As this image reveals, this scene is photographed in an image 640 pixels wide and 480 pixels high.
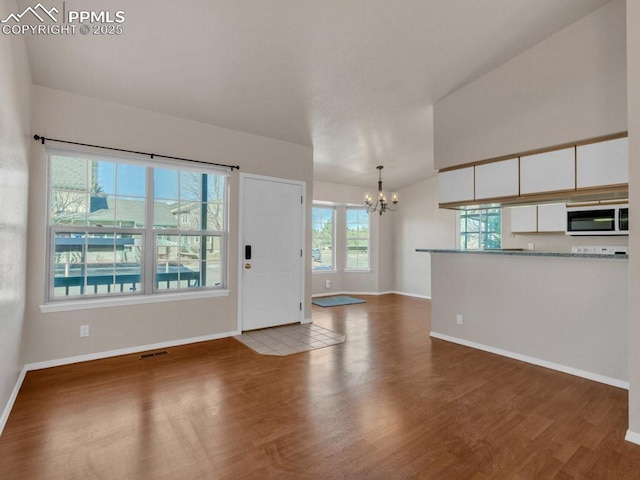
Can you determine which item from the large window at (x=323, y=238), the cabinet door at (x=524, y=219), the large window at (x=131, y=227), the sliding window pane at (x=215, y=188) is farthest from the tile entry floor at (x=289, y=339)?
the cabinet door at (x=524, y=219)

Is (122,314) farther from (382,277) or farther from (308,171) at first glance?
(382,277)

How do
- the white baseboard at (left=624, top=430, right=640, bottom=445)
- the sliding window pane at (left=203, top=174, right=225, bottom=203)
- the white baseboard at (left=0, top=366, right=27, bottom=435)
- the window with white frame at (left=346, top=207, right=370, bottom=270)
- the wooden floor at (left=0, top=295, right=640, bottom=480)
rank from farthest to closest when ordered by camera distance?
the window with white frame at (left=346, top=207, right=370, bottom=270) → the sliding window pane at (left=203, top=174, right=225, bottom=203) → the white baseboard at (left=0, top=366, right=27, bottom=435) → the white baseboard at (left=624, top=430, right=640, bottom=445) → the wooden floor at (left=0, top=295, right=640, bottom=480)

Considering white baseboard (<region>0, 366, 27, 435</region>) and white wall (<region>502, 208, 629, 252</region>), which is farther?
white wall (<region>502, 208, 629, 252</region>)

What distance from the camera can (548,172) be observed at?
3.37 meters

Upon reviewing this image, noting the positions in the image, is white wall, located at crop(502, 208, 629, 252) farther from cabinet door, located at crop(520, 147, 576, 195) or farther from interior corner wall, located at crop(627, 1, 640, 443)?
interior corner wall, located at crop(627, 1, 640, 443)

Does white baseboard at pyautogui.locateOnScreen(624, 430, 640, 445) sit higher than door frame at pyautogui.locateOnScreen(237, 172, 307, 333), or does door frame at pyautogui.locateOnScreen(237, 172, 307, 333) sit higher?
door frame at pyautogui.locateOnScreen(237, 172, 307, 333)

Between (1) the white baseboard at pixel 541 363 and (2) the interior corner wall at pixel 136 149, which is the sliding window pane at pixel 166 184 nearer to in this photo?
(2) the interior corner wall at pixel 136 149

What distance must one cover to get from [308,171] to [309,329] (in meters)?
2.38

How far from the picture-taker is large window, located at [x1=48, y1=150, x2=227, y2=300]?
10.9 ft

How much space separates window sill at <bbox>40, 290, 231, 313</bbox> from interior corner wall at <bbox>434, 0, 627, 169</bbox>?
353 cm

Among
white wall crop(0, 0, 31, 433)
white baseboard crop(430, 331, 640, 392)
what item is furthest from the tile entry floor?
white wall crop(0, 0, 31, 433)

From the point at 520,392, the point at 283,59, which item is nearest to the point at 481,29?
the point at 283,59

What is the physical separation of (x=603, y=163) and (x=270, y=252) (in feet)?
12.6

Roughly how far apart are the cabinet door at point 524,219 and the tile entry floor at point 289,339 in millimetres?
3564
